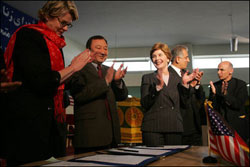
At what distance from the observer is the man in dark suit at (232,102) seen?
284cm

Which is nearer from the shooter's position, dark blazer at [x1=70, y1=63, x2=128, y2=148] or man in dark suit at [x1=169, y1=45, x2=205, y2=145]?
dark blazer at [x1=70, y1=63, x2=128, y2=148]

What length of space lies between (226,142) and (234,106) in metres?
2.17

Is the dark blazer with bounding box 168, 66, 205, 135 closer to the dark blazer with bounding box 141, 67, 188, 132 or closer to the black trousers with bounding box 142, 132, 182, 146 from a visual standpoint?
the dark blazer with bounding box 141, 67, 188, 132

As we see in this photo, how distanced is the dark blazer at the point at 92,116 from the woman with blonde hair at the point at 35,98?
0.27 meters

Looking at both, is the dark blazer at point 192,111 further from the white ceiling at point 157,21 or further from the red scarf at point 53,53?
the white ceiling at point 157,21

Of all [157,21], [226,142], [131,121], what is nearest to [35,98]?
[226,142]

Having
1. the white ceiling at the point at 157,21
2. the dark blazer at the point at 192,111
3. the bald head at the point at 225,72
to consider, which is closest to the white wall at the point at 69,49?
the white ceiling at the point at 157,21

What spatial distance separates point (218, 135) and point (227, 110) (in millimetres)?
2156

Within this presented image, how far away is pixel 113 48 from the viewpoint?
37.6 feet

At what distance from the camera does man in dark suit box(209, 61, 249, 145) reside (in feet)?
9.30

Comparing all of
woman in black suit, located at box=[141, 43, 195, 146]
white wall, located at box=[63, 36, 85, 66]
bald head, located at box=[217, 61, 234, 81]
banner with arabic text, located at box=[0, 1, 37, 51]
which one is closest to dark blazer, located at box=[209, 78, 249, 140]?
bald head, located at box=[217, 61, 234, 81]

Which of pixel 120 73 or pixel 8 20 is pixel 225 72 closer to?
pixel 120 73

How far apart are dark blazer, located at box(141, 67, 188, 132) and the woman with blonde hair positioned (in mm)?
786

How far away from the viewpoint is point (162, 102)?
2.09 metres
